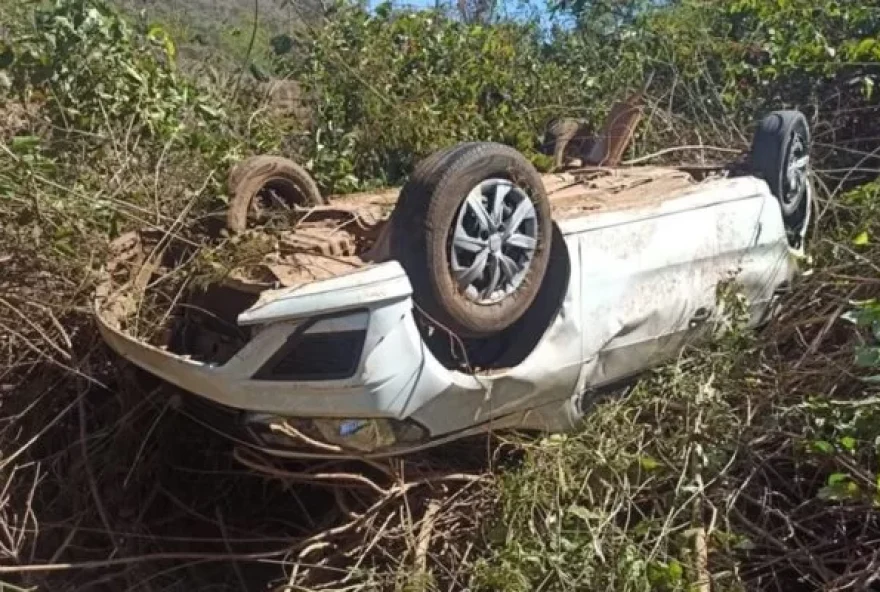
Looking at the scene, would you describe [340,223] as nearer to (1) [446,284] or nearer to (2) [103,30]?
(1) [446,284]

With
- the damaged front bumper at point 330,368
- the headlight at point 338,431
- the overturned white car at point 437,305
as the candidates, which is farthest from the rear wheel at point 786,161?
the headlight at point 338,431

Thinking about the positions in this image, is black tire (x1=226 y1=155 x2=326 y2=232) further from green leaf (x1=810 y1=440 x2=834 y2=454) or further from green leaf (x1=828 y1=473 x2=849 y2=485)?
green leaf (x1=828 y1=473 x2=849 y2=485)

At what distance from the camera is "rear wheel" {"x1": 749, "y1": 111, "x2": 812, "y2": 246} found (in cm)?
518

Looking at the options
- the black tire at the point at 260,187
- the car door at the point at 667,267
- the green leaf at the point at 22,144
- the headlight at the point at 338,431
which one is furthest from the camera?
the green leaf at the point at 22,144

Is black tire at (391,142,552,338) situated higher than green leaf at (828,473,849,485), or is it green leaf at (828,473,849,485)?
black tire at (391,142,552,338)

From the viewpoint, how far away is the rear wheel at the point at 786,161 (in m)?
5.18

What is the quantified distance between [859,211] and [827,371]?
56.8 inches

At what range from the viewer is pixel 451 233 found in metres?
3.63

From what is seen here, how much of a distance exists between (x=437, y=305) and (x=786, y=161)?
241cm

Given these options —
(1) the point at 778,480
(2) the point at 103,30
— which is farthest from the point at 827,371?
(2) the point at 103,30

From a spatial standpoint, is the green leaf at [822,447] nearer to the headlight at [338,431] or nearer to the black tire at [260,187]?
the headlight at [338,431]

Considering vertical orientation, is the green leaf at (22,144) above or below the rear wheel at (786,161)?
above

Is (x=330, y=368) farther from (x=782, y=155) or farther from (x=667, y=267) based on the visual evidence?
(x=782, y=155)

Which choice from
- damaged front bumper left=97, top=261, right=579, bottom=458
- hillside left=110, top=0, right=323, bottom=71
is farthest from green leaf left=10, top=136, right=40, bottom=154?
hillside left=110, top=0, right=323, bottom=71
